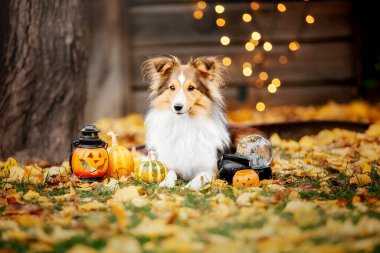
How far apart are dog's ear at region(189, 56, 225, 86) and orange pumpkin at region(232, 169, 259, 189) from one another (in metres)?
0.79

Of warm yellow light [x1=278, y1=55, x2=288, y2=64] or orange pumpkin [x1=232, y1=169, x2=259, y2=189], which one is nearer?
orange pumpkin [x1=232, y1=169, x2=259, y2=189]

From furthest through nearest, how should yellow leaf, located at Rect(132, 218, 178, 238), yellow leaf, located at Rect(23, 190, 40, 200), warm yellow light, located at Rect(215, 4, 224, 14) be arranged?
warm yellow light, located at Rect(215, 4, 224, 14) < yellow leaf, located at Rect(23, 190, 40, 200) < yellow leaf, located at Rect(132, 218, 178, 238)

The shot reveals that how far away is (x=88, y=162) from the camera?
3768 millimetres

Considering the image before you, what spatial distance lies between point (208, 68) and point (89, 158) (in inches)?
44.7

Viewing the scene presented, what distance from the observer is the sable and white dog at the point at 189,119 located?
3.89 meters

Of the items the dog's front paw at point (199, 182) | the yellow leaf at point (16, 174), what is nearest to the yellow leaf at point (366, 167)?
the dog's front paw at point (199, 182)

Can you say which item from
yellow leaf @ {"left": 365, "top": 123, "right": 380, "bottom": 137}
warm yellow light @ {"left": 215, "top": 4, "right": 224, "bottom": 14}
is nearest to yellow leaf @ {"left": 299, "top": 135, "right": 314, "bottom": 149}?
yellow leaf @ {"left": 365, "top": 123, "right": 380, "bottom": 137}

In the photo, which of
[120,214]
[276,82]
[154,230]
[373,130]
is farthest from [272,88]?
[154,230]

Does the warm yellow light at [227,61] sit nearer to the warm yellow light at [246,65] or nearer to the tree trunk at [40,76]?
the warm yellow light at [246,65]

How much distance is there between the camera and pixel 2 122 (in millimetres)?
4590

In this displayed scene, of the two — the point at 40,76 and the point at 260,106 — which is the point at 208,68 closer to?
the point at 40,76

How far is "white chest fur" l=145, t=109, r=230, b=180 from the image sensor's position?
391cm

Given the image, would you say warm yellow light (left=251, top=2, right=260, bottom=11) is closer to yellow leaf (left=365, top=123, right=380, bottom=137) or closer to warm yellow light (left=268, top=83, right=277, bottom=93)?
warm yellow light (left=268, top=83, right=277, bottom=93)

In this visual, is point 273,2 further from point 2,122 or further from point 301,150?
point 2,122
